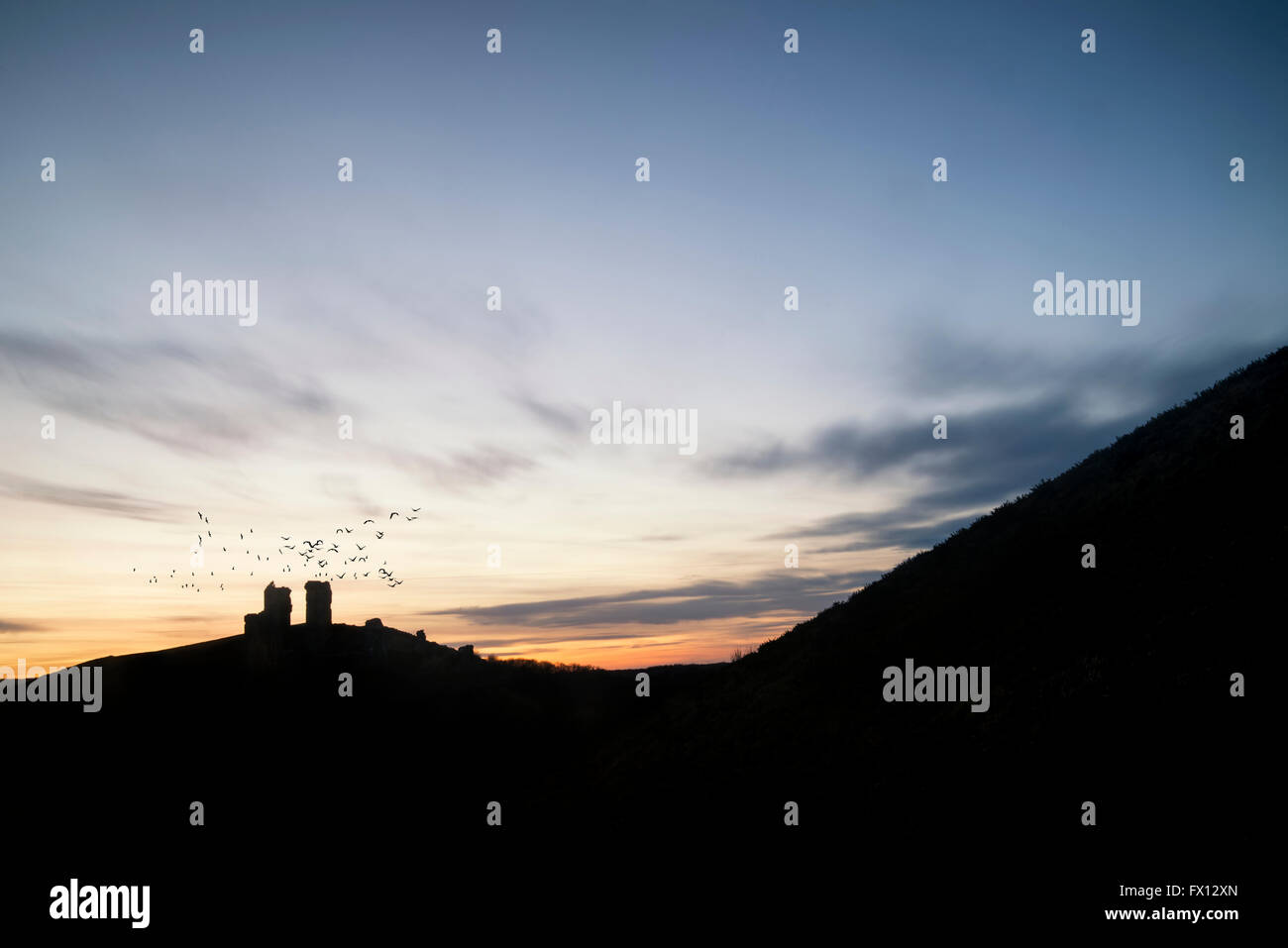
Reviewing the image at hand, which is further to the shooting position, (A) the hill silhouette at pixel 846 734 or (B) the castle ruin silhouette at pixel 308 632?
(B) the castle ruin silhouette at pixel 308 632

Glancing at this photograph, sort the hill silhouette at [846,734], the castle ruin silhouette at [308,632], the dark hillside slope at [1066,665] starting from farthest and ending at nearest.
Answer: the castle ruin silhouette at [308,632] → the dark hillside slope at [1066,665] → the hill silhouette at [846,734]

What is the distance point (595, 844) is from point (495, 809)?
344 inches

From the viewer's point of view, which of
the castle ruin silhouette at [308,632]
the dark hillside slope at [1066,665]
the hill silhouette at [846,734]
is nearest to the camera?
the hill silhouette at [846,734]

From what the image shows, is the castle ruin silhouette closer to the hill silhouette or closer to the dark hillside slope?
the hill silhouette

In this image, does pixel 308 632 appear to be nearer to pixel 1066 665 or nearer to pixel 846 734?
pixel 846 734

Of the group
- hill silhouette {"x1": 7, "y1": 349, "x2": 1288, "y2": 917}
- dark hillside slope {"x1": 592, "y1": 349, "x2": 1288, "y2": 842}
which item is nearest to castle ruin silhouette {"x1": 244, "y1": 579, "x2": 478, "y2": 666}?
hill silhouette {"x1": 7, "y1": 349, "x2": 1288, "y2": 917}

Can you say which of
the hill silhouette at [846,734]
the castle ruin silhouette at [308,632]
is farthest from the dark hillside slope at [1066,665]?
the castle ruin silhouette at [308,632]

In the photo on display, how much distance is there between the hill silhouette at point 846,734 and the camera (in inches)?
541

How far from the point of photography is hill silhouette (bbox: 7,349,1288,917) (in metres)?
13.8

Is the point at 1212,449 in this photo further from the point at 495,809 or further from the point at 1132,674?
the point at 495,809

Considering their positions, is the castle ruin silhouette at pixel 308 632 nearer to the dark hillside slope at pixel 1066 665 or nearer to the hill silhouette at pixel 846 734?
the hill silhouette at pixel 846 734
